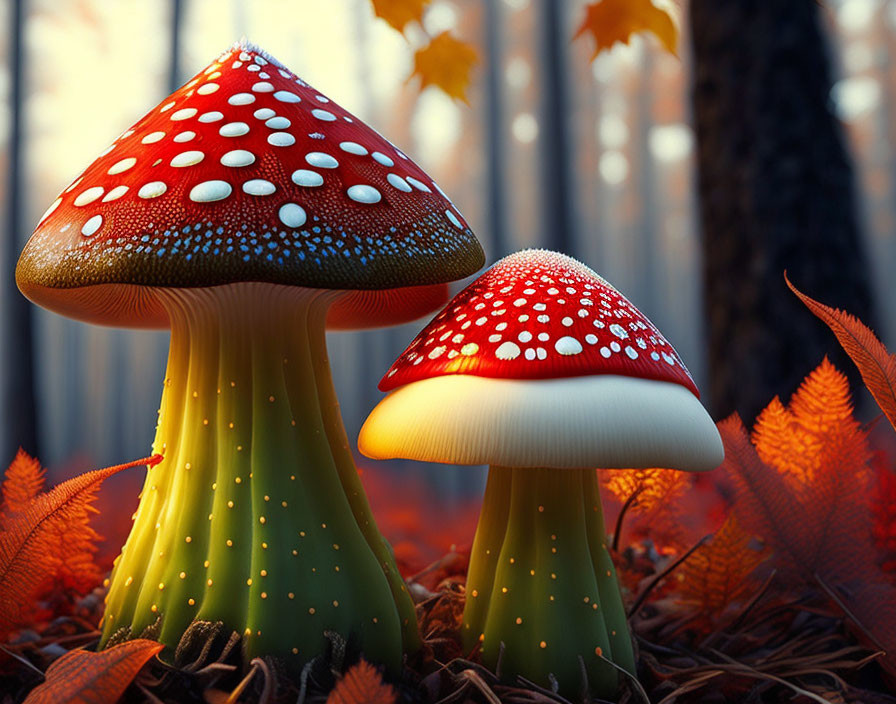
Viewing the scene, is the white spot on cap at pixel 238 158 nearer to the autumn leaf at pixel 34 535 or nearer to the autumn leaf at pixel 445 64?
the autumn leaf at pixel 34 535

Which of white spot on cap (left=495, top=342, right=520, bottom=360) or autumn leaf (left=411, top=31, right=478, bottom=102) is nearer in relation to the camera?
white spot on cap (left=495, top=342, right=520, bottom=360)

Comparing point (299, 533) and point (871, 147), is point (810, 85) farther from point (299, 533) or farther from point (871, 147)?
point (871, 147)

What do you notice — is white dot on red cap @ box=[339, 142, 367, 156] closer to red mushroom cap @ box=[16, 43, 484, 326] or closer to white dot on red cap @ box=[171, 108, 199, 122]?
red mushroom cap @ box=[16, 43, 484, 326]

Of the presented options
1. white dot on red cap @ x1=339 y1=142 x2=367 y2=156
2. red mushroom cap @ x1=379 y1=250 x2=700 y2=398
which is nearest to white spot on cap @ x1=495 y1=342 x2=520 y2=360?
red mushroom cap @ x1=379 y1=250 x2=700 y2=398

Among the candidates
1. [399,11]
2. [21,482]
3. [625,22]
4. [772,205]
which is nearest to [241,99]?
[21,482]

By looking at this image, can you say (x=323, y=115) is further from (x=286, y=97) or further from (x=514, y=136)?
(x=514, y=136)
